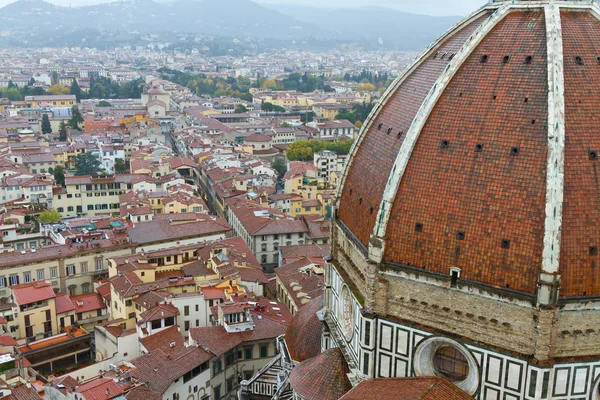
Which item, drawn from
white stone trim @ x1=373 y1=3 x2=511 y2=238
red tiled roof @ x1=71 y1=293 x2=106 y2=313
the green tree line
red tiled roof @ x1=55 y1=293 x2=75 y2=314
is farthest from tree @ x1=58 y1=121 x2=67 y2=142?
white stone trim @ x1=373 y1=3 x2=511 y2=238

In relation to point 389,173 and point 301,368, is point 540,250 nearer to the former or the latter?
point 389,173

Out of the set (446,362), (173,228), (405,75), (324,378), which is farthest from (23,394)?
(173,228)

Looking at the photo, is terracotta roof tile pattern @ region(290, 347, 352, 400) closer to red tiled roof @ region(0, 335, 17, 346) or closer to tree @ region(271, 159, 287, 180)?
red tiled roof @ region(0, 335, 17, 346)

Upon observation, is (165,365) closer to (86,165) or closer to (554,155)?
(554,155)

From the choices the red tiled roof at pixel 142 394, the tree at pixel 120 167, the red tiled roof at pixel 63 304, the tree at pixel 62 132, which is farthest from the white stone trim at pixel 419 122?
the tree at pixel 62 132

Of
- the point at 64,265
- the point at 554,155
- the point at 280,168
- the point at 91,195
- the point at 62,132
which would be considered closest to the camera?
the point at 554,155

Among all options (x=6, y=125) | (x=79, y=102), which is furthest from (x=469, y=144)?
(x=79, y=102)

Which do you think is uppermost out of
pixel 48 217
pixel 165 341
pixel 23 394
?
pixel 48 217
